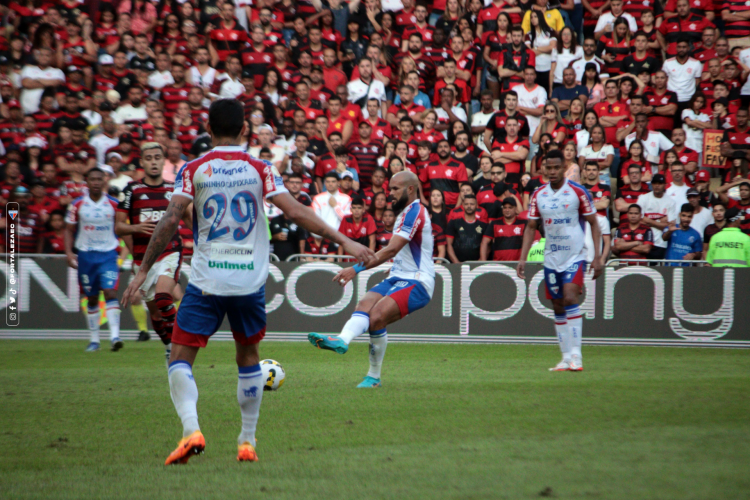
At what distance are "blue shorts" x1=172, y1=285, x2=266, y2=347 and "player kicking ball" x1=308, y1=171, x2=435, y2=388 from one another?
2840mm

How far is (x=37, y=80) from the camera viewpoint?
1731 centimetres

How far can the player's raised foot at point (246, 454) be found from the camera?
5.11 m

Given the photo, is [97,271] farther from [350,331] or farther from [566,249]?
[566,249]

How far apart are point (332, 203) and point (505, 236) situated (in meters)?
3.61

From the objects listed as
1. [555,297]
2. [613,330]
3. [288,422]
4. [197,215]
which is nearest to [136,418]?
[288,422]

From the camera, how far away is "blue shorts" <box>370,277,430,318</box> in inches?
329

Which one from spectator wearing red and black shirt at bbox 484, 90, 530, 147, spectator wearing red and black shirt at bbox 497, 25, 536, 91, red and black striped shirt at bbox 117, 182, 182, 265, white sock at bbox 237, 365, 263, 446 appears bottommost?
white sock at bbox 237, 365, 263, 446

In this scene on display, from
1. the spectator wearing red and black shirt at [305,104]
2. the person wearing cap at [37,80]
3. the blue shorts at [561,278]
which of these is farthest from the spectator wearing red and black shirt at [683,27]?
the person wearing cap at [37,80]

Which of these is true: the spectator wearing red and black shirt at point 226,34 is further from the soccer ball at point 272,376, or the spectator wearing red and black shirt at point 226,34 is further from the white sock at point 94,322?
the soccer ball at point 272,376

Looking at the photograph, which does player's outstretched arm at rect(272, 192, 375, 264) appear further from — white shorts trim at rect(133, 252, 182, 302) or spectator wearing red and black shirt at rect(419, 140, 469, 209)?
spectator wearing red and black shirt at rect(419, 140, 469, 209)

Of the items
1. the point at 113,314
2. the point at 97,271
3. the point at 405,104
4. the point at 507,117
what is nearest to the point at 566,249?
the point at 113,314

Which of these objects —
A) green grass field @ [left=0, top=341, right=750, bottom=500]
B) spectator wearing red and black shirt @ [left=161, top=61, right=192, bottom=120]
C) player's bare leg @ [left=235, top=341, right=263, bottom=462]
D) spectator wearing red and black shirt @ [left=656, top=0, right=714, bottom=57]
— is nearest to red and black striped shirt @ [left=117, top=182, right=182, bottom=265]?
green grass field @ [left=0, top=341, right=750, bottom=500]

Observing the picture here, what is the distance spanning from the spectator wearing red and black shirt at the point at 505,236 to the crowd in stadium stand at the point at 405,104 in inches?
1.5

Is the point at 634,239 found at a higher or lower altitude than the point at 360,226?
lower
